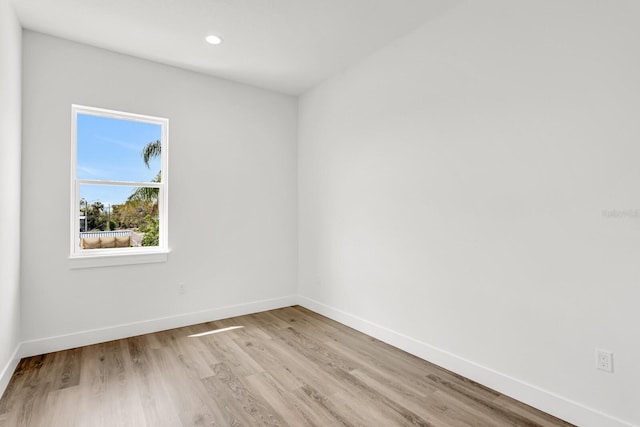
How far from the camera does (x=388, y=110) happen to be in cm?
321

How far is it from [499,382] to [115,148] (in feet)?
12.8

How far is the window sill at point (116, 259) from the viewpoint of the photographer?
3088 millimetres

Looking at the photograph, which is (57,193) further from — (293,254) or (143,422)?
(293,254)

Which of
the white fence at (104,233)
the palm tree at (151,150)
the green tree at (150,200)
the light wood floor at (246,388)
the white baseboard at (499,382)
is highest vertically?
the palm tree at (151,150)

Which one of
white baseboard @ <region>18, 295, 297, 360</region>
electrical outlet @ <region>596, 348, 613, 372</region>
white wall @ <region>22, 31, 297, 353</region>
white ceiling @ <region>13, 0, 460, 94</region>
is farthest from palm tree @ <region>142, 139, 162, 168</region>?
electrical outlet @ <region>596, 348, 613, 372</region>

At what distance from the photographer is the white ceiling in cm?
255

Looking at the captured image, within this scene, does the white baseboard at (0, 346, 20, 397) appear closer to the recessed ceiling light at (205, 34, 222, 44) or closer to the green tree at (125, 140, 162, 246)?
the green tree at (125, 140, 162, 246)

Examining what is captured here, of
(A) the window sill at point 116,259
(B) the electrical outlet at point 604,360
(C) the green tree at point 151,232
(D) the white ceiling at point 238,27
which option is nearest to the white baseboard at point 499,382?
(B) the electrical outlet at point 604,360

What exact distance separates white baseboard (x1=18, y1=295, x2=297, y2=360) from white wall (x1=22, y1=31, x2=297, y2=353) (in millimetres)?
11

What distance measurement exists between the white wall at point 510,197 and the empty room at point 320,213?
0.01 m

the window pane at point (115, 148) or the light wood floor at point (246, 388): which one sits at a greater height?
the window pane at point (115, 148)

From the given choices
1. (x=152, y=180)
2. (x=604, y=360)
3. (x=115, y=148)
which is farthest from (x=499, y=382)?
(x=115, y=148)

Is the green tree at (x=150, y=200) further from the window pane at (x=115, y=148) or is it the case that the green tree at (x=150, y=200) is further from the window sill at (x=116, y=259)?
the window sill at (x=116, y=259)

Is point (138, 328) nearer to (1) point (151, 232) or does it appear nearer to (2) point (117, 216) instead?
(1) point (151, 232)
